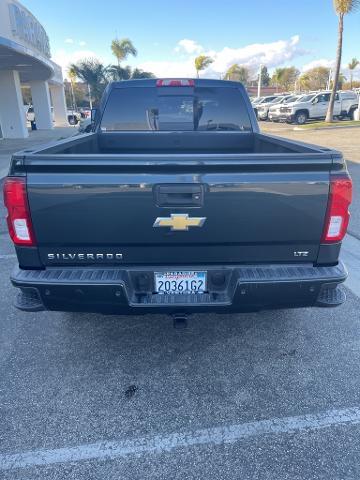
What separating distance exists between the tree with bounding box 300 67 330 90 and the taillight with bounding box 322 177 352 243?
84.4 meters

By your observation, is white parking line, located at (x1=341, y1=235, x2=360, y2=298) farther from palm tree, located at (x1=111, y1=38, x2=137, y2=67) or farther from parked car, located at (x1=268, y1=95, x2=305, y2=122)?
palm tree, located at (x1=111, y1=38, x2=137, y2=67)

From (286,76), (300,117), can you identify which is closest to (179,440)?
(300,117)

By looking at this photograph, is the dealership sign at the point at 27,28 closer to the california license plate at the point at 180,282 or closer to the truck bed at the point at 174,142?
the truck bed at the point at 174,142

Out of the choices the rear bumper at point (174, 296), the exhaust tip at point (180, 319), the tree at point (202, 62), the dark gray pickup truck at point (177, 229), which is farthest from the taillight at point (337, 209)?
the tree at point (202, 62)

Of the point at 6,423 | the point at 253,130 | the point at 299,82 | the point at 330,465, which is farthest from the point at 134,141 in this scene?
the point at 299,82

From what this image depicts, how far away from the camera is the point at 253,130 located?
13.9 feet

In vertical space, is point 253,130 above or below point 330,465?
above

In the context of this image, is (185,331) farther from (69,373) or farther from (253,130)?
(253,130)

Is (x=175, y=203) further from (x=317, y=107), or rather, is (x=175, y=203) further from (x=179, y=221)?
(x=317, y=107)

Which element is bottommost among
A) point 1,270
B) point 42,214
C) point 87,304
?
point 1,270

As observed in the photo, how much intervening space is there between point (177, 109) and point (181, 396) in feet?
10.5

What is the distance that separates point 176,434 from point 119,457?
0.37m

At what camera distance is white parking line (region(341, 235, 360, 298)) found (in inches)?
160

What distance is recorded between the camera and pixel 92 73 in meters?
47.7
